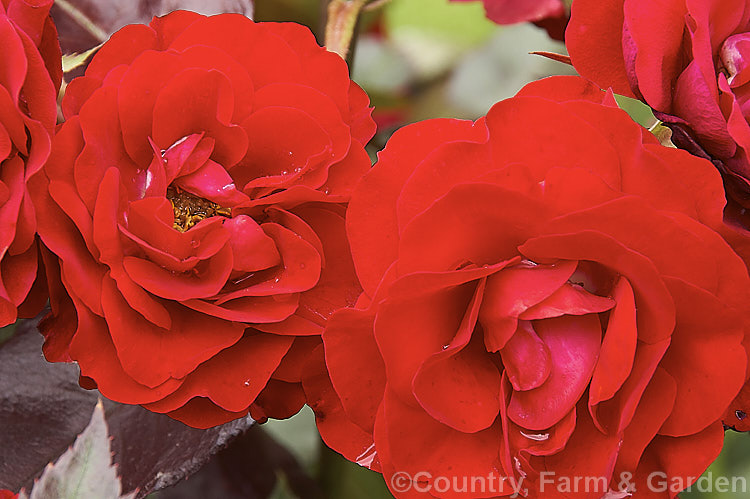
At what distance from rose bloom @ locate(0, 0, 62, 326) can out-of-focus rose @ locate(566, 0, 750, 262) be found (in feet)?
0.74

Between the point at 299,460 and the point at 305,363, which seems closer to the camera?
the point at 305,363

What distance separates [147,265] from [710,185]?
215 millimetres

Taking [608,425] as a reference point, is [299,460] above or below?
below

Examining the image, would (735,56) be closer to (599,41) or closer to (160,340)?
(599,41)

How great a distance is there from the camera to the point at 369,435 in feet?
0.99

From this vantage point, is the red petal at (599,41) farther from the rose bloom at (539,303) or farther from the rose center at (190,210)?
the rose center at (190,210)

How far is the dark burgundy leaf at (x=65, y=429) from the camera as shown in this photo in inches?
15.4

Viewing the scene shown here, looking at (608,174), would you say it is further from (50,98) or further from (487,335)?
(50,98)

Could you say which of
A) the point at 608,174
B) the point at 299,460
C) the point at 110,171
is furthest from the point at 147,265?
the point at 299,460

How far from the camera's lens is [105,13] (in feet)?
1.59

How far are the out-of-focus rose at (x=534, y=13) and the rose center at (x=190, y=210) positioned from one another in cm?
25

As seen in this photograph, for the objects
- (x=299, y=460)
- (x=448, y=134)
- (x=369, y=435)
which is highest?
(x=448, y=134)

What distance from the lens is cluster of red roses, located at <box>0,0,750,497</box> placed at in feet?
Answer: 0.87

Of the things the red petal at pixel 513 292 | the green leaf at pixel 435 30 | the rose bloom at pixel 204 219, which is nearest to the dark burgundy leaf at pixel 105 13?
the rose bloom at pixel 204 219
